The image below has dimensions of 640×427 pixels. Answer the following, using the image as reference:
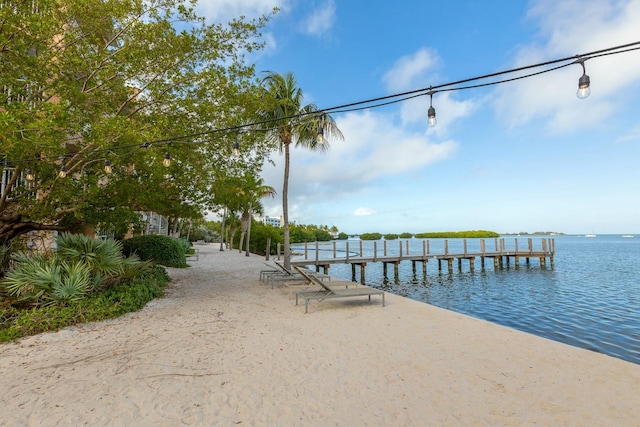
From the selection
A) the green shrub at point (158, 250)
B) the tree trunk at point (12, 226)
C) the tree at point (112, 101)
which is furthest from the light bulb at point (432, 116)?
the green shrub at point (158, 250)

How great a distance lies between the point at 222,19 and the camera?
9617mm

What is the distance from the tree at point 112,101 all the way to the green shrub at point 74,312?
2.38 m

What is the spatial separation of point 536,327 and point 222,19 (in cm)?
1381

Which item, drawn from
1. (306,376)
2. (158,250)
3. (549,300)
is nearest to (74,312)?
(306,376)

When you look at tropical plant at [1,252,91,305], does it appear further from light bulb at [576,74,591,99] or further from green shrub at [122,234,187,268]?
light bulb at [576,74,591,99]

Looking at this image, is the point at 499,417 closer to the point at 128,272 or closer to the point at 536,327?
the point at 536,327

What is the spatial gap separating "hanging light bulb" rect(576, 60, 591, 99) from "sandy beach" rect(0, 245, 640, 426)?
3.79m

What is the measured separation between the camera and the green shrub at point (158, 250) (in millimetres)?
16438

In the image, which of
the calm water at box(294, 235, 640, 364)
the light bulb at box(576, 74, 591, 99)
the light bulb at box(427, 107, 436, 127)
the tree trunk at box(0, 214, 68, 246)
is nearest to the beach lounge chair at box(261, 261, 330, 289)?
the calm water at box(294, 235, 640, 364)

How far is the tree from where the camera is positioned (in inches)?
273

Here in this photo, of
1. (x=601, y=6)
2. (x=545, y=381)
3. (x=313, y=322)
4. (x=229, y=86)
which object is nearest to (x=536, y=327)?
(x=545, y=381)

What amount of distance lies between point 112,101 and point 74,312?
6063 mm

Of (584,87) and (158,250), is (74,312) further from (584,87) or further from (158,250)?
(158,250)

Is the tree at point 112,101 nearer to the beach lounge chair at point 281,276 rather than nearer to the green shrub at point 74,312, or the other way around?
the green shrub at point 74,312
